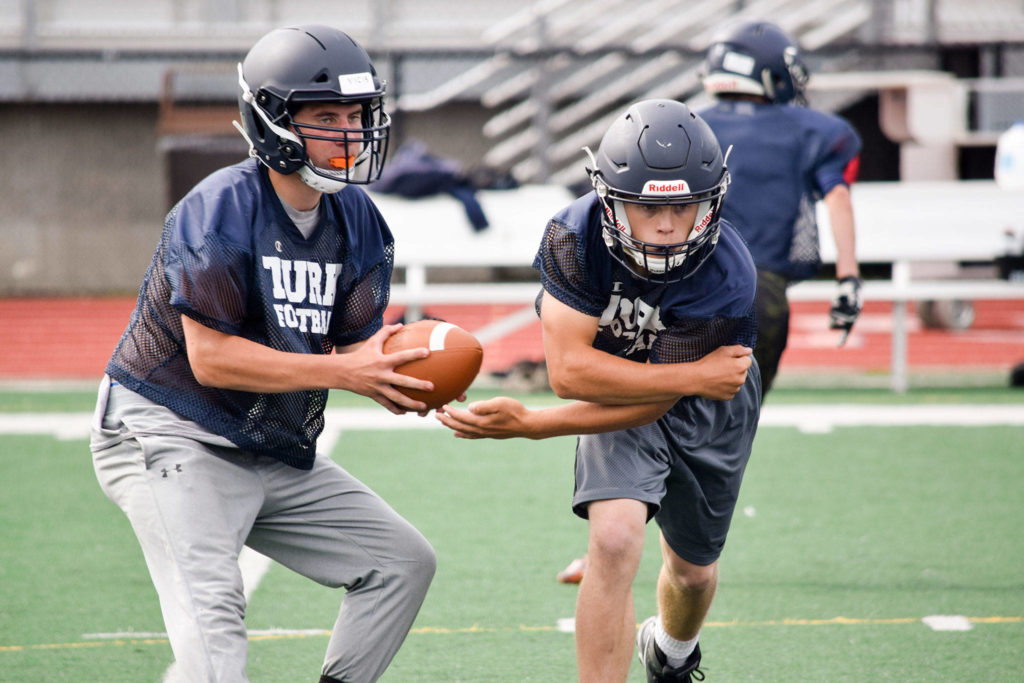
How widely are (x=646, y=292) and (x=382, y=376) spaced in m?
0.75

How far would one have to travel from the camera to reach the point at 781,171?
15.7 ft

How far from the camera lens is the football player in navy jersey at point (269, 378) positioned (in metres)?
2.61

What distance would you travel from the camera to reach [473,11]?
15.3 meters

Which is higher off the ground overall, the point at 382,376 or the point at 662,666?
the point at 382,376

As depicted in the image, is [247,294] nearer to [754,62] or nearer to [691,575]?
[691,575]

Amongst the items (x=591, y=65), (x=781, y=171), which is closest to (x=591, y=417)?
Answer: (x=781, y=171)

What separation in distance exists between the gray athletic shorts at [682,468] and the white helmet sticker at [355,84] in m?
1.08

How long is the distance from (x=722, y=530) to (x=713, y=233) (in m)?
0.87

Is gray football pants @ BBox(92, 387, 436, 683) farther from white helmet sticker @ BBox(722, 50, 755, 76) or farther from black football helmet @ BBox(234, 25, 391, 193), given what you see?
white helmet sticker @ BBox(722, 50, 755, 76)

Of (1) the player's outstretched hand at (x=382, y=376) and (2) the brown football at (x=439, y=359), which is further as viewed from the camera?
(2) the brown football at (x=439, y=359)

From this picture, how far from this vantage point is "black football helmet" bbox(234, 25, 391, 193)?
2.77 m

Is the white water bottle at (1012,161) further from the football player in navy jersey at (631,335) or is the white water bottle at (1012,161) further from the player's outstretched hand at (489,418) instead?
the player's outstretched hand at (489,418)

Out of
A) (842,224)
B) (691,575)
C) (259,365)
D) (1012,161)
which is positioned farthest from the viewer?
(1012,161)

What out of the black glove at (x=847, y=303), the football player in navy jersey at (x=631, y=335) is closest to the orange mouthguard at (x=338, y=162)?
the football player in navy jersey at (x=631, y=335)
